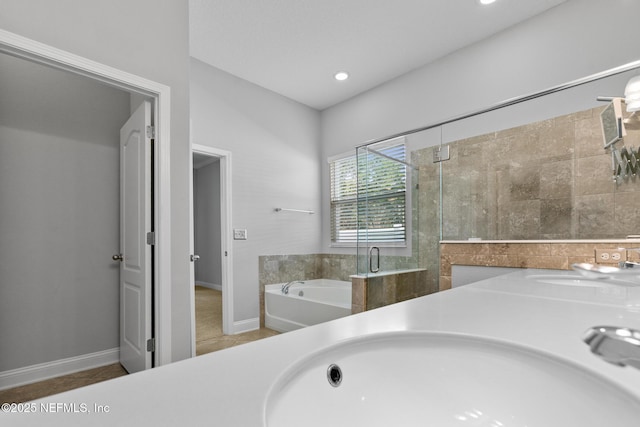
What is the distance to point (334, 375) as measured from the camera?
59 cm

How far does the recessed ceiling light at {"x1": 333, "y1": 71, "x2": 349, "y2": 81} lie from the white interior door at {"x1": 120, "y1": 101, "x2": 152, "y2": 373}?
6.98ft

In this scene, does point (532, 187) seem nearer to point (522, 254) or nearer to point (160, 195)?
point (522, 254)

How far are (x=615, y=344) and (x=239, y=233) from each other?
10.5 ft

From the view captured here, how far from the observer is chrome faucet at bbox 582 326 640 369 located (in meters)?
0.55

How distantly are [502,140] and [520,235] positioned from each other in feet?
2.51

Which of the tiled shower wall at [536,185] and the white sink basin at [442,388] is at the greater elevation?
the tiled shower wall at [536,185]

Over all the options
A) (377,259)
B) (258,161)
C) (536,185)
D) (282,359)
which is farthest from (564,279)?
(258,161)

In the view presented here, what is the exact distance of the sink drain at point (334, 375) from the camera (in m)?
0.59

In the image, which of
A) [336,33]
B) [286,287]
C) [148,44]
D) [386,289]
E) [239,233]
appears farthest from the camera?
[286,287]

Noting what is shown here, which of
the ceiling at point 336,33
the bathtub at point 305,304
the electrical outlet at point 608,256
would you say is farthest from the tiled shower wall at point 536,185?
the bathtub at point 305,304

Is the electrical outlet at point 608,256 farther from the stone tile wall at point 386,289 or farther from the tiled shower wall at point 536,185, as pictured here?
the stone tile wall at point 386,289

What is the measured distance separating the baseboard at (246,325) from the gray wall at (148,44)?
1.39 metres

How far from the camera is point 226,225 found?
135 inches

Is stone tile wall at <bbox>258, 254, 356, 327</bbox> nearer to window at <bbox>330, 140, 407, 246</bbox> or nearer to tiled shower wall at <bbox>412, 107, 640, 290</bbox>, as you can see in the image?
window at <bbox>330, 140, 407, 246</bbox>
